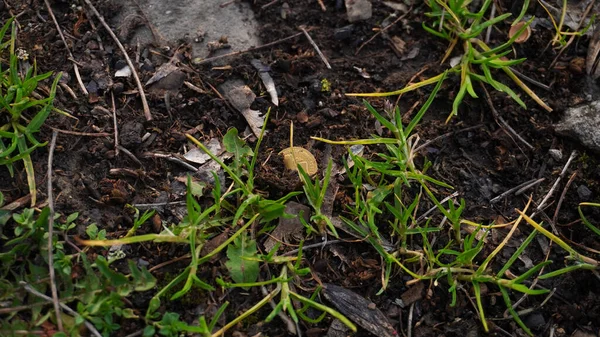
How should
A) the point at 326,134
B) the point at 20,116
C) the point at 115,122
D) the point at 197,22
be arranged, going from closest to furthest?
the point at 20,116
the point at 115,122
the point at 326,134
the point at 197,22

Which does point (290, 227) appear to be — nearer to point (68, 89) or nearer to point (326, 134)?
point (326, 134)

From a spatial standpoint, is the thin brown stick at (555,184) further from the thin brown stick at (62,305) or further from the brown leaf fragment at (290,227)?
the thin brown stick at (62,305)

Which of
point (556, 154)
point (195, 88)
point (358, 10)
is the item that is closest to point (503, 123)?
point (556, 154)

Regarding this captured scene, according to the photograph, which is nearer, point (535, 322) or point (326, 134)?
point (535, 322)

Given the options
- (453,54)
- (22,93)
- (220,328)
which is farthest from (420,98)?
(22,93)

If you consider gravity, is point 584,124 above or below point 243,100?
below

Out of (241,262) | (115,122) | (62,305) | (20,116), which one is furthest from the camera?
(115,122)
